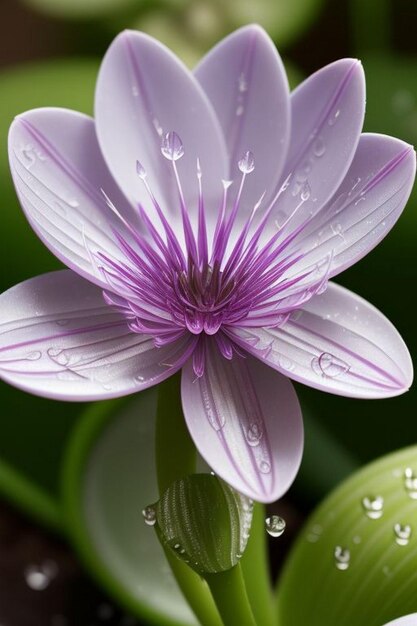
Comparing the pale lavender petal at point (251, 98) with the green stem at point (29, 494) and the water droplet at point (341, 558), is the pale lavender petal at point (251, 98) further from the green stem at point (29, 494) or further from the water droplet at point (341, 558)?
the green stem at point (29, 494)

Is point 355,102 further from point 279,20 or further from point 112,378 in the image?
point 279,20

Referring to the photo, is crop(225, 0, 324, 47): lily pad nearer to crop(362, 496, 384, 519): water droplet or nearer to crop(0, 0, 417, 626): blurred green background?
crop(0, 0, 417, 626): blurred green background

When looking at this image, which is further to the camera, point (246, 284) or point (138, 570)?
point (138, 570)

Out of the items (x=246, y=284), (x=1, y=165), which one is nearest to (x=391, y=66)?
(x=1, y=165)

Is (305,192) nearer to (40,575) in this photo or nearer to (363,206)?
(363,206)

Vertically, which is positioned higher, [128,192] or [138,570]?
[128,192]

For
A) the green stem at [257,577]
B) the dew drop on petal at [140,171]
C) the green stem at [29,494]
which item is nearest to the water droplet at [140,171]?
the dew drop on petal at [140,171]
